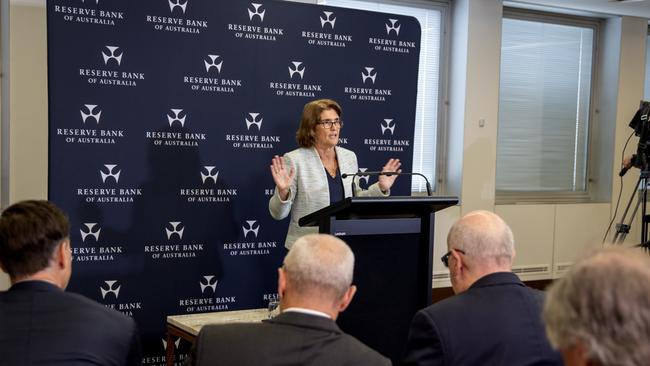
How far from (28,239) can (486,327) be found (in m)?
1.18

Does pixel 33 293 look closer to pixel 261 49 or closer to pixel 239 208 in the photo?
pixel 239 208

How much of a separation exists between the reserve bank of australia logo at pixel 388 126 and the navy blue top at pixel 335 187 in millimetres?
1006

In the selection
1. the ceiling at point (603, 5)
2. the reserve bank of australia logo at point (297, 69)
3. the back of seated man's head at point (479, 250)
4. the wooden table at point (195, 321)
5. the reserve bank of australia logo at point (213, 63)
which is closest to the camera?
the back of seated man's head at point (479, 250)

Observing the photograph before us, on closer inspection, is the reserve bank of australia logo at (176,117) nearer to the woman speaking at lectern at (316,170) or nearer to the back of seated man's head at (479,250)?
the woman speaking at lectern at (316,170)

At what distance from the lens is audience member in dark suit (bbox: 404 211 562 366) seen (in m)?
1.68

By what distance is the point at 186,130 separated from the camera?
150 inches

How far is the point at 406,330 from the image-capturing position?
2652mm

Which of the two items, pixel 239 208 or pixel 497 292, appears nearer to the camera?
pixel 497 292

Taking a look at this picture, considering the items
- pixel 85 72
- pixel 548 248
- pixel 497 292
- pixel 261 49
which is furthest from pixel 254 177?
pixel 548 248

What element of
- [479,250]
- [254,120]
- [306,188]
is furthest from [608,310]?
[254,120]

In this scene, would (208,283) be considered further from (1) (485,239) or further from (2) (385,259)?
(1) (485,239)

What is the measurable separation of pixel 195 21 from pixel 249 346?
2.77 meters

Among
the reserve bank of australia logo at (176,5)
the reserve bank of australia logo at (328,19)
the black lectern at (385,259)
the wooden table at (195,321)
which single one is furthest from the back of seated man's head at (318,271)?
the reserve bank of australia logo at (328,19)

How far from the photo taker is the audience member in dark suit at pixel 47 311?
151cm
